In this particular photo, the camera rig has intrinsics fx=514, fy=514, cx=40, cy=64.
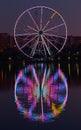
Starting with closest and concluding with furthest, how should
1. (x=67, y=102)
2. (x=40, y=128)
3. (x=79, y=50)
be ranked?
(x=40, y=128) < (x=67, y=102) < (x=79, y=50)

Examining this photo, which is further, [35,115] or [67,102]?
[67,102]

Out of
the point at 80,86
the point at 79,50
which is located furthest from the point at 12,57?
the point at 80,86

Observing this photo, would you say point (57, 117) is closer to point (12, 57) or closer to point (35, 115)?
point (35, 115)

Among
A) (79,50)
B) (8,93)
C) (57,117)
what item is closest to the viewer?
(57,117)

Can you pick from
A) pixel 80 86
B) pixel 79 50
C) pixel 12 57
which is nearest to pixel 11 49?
pixel 12 57

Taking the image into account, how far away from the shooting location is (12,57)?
110 metres

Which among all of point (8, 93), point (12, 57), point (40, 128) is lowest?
point (40, 128)

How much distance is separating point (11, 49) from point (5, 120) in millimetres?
101206

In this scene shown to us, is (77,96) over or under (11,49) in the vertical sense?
under

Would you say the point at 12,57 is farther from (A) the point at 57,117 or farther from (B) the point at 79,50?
(A) the point at 57,117

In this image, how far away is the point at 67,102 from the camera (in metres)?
16.0

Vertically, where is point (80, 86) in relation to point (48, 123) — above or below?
above

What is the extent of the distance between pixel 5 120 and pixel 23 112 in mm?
1831

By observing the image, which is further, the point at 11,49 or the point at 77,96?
the point at 11,49
